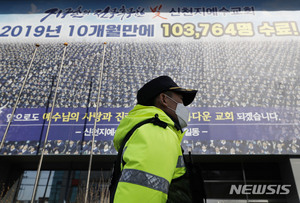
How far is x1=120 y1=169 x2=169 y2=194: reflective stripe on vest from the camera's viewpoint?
774 millimetres

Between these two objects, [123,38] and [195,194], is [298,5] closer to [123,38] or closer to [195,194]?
[123,38]

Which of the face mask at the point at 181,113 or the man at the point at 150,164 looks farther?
the face mask at the point at 181,113

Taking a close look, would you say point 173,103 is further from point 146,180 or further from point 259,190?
point 259,190

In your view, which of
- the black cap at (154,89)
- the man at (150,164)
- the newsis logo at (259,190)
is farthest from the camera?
the newsis logo at (259,190)

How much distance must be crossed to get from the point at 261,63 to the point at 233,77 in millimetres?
852

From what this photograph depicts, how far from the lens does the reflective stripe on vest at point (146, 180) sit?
0.77 meters

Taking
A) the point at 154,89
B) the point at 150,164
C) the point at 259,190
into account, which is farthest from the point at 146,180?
the point at 259,190

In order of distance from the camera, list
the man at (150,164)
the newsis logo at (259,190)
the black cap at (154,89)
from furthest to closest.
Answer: the newsis logo at (259,190) < the black cap at (154,89) < the man at (150,164)

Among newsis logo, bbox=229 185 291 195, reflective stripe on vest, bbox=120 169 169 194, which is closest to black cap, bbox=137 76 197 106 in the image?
reflective stripe on vest, bbox=120 169 169 194

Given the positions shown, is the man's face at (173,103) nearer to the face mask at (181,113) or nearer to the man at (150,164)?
the face mask at (181,113)

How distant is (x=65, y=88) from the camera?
5.66m

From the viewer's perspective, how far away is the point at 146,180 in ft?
2.54

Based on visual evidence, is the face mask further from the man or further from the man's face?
the man

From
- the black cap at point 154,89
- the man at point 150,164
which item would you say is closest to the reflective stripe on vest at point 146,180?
the man at point 150,164
